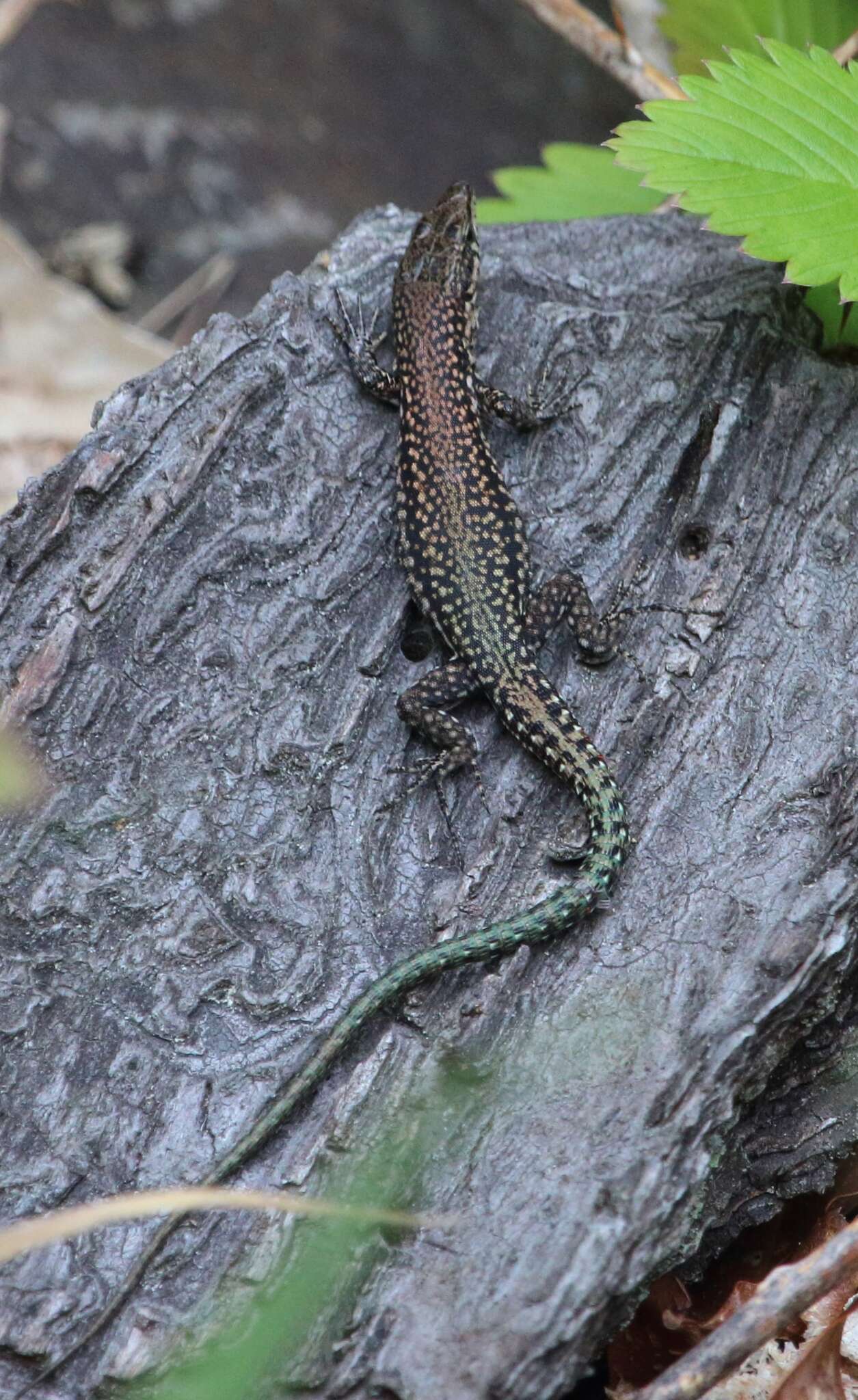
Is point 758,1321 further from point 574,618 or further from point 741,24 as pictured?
point 741,24

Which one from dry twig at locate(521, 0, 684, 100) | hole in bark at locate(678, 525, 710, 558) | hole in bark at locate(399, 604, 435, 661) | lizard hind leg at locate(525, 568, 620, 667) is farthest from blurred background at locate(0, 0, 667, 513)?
hole in bark at locate(678, 525, 710, 558)

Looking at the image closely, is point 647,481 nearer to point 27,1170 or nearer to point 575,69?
point 27,1170

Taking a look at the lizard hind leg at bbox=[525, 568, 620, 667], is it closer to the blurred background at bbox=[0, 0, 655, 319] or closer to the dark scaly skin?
the dark scaly skin

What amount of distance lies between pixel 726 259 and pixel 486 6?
14.2 feet

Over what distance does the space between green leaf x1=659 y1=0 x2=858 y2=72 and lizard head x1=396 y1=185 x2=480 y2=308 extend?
116 centimetres

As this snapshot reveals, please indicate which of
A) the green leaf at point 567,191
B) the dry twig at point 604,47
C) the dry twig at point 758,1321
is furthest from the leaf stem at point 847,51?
the dry twig at point 758,1321

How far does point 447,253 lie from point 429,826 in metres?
2.44

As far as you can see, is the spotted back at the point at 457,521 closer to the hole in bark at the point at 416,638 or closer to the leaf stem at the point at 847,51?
the hole in bark at the point at 416,638

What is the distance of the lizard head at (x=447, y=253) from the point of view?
4.70 metres

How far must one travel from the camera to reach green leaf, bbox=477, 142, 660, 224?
521 cm

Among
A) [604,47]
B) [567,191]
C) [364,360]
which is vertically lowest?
[364,360]

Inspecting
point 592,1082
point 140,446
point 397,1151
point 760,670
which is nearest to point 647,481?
point 760,670

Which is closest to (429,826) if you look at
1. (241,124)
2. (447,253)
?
(447,253)

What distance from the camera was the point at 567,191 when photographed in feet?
17.3
